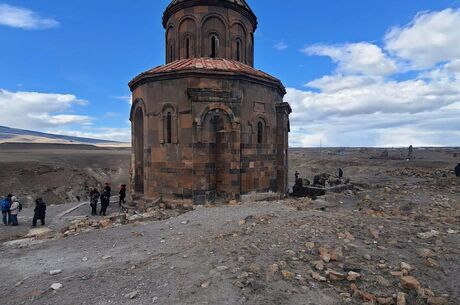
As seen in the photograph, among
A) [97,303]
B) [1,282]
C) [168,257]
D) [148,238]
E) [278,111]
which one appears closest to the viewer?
[97,303]

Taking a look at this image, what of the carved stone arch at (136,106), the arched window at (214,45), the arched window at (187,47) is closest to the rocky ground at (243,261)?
the carved stone arch at (136,106)

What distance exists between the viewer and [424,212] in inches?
391

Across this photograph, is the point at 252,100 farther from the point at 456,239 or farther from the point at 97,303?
the point at 97,303

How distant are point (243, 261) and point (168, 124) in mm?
7505

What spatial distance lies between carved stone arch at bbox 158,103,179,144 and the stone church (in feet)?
0.12

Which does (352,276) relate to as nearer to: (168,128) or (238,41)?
(168,128)

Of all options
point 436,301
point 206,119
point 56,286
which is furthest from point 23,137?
point 436,301

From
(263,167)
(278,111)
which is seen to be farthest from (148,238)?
(278,111)

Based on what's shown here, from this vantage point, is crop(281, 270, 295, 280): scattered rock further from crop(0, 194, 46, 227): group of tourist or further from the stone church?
crop(0, 194, 46, 227): group of tourist

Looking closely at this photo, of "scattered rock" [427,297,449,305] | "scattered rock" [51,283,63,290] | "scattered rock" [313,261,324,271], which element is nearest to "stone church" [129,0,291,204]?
"scattered rock" [51,283,63,290]

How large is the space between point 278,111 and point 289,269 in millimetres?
9521

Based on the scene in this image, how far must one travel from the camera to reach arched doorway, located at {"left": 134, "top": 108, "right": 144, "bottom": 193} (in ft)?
44.7

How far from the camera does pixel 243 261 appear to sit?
17.6ft

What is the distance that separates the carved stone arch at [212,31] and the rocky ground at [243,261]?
7.83 meters
